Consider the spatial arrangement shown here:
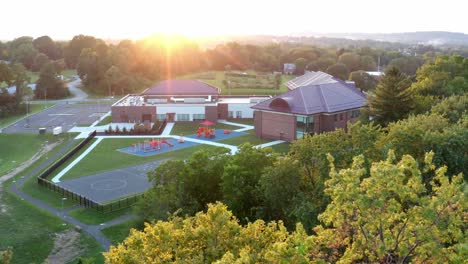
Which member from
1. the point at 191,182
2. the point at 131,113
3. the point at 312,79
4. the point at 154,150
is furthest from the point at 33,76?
the point at 191,182

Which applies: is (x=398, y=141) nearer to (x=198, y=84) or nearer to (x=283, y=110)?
(x=283, y=110)

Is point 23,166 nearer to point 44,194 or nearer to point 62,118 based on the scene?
point 44,194

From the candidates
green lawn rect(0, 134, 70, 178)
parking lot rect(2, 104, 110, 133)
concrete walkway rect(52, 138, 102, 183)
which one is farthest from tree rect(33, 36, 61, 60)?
concrete walkway rect(52, 138, 102, 183)

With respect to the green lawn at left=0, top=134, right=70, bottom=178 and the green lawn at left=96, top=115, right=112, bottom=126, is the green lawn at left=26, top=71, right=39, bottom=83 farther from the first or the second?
the green lawn at left=0, top=134, right=70, bottom=178

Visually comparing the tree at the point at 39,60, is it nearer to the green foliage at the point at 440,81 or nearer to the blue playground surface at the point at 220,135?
the blue playground surface at the point at 220,135

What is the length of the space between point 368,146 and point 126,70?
88.0 meters

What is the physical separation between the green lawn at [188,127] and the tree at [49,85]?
38.0 metres

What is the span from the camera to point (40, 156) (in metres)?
51.3

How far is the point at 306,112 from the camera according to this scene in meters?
55.6

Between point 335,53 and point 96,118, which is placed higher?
point 335,53

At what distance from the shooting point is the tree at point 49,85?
→ 94375mm

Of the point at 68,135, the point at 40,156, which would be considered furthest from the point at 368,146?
the point at 68,135

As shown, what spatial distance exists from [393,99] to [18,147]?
4228 centimetres

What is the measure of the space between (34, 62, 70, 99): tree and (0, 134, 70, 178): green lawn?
35572 millimetres
